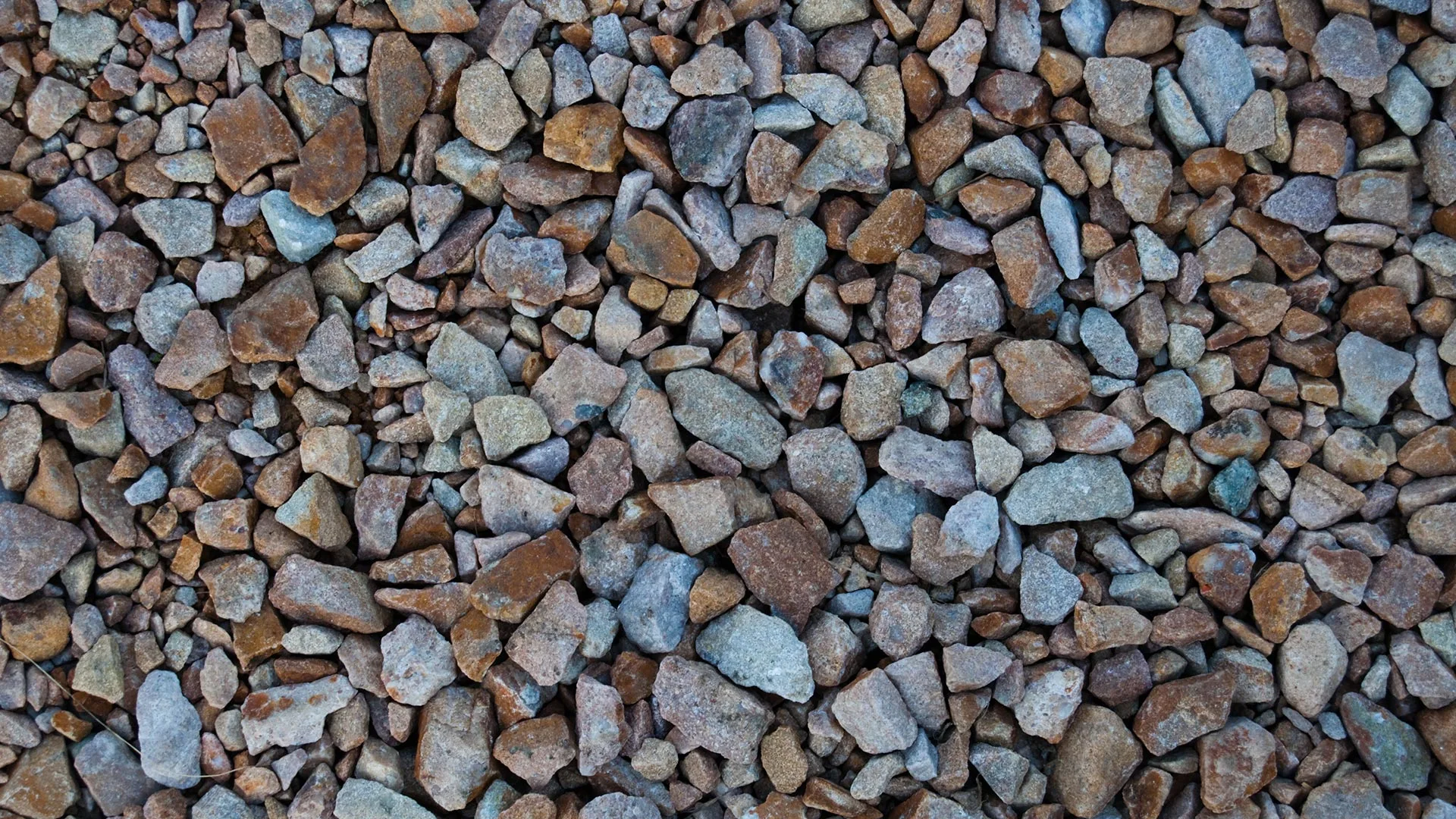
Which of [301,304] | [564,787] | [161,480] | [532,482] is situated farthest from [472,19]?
[564,787]

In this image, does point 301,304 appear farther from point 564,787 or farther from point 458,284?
point 564,787

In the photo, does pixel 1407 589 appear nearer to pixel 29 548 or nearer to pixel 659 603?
pixel 659 603

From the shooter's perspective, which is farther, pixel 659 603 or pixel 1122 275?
pixel 1122 275

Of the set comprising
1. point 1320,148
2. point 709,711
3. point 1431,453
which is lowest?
point 709,711

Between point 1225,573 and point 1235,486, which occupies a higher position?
point 1235,486

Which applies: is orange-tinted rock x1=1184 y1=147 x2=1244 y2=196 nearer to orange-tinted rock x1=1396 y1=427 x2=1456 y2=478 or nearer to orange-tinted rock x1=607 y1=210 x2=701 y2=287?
orange-tinted rock x1=1396 y1=427 x2=1456 y2=478

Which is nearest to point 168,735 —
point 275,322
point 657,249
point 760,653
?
point 275,322

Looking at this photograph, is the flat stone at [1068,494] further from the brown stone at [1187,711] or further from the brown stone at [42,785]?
the brown stone at [42,785]
